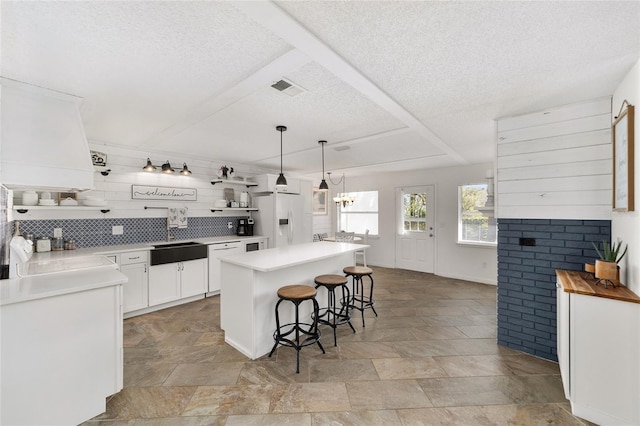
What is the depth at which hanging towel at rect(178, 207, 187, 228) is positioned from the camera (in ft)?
15.2

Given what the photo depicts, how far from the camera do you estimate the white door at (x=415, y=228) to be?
6105 mm

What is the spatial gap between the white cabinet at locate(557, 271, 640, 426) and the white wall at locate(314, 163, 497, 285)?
3598 mm

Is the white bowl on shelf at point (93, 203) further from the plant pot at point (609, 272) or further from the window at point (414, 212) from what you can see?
the window at point (414, 212)

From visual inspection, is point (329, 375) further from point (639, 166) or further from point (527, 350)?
point (639, 166)

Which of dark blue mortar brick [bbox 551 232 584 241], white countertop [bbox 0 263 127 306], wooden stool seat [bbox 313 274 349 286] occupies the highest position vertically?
dark blue mortar brick [bbox 551 232 584 241]

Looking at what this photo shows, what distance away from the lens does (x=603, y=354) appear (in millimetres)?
1819

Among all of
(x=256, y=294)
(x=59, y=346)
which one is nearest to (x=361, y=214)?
(x=256, y=294)

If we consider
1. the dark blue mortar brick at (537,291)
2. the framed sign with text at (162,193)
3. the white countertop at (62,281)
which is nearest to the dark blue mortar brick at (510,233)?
the dark blue mortar brick at (537,291)

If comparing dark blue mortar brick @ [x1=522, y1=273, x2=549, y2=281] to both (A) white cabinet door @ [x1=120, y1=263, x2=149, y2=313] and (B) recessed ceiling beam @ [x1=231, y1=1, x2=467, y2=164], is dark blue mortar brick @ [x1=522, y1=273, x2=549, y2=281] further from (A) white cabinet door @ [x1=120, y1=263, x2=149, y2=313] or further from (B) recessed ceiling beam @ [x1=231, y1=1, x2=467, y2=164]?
(A) white cabinet door @ [x1=120, y1=263, x2=149, y2=313]

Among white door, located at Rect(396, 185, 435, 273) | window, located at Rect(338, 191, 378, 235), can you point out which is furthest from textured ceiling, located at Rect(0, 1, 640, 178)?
window, located at Rect(338, 191, 378, 235)

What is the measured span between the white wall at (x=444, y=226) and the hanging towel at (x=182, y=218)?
14.7 ft

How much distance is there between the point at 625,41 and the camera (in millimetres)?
1590

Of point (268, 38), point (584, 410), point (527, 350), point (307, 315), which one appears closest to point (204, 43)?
point (268, 38)

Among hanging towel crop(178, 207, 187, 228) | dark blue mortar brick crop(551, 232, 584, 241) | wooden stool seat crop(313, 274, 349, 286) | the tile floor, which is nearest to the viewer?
the tile floor
